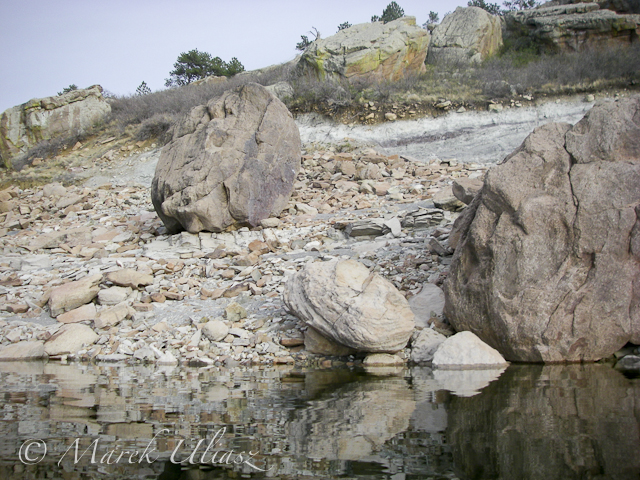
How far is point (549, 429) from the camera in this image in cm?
270

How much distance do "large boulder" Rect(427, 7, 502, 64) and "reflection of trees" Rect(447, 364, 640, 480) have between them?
1747 cm

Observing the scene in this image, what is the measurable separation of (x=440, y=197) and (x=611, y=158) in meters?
4.36

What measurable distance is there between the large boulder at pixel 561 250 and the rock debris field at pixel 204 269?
73 cm

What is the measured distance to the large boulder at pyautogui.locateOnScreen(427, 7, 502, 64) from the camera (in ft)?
62.8

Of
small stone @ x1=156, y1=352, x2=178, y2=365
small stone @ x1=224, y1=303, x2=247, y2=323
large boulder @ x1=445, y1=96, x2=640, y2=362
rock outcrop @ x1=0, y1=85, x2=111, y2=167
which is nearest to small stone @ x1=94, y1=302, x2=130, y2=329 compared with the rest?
small stone @ x1=156, y1=352, x2=178, y2=365

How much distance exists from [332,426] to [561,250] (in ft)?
9.22

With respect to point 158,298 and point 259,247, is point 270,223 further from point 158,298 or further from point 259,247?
point 158,298

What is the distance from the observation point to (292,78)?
59.9ft

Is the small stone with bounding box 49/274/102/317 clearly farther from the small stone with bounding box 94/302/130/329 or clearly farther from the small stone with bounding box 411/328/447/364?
the small stone with bounding box 411/328/447/364

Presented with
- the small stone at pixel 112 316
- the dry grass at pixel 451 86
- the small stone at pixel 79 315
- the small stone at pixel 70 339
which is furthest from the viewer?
the dry grass at pixel 451 86

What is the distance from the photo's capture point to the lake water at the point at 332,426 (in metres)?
2.30

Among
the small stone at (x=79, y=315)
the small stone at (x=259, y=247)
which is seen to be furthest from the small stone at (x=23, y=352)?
the small stone at (x=259, y=247)

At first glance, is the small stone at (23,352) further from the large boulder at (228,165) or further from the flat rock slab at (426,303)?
the flat rock slab at (426,303)

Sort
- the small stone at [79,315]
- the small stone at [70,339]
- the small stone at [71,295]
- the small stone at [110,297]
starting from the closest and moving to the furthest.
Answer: the small stone at [70,339]
the small stone at [79,315]
the small stone at [71,295]
the small stone at [110,297]
